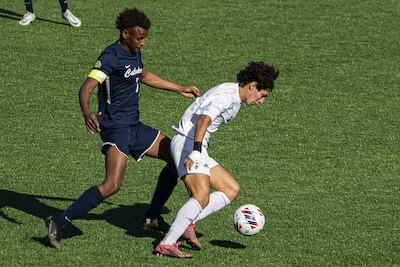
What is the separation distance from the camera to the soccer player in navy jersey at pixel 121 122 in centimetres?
450

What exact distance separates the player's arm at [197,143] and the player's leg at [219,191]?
1.82 ft

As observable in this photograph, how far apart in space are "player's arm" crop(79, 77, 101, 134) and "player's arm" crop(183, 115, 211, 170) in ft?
2.57

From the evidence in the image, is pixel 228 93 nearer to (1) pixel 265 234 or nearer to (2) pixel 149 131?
(2) pixel 149 131

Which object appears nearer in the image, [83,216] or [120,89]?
[120,89]

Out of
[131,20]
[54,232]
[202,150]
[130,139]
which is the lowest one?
[54,232]

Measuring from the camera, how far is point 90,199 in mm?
4492

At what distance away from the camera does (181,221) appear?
433 cm

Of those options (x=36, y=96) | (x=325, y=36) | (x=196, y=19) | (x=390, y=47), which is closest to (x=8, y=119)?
(x=36, y=96)

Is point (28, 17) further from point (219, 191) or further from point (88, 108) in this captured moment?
point (219, 191)

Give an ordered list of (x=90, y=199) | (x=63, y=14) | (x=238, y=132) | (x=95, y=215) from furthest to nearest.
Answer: (x=63, y=14) < (x=238, y=132) < (x=95, y=215) < (x=90, y=199)

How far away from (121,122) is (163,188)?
2.62ft

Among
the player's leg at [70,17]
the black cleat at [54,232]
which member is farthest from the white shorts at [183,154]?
the player's leg at [70,17]

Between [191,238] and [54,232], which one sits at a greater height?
[191,238]

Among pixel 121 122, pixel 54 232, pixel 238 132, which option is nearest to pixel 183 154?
pixel 121 122
